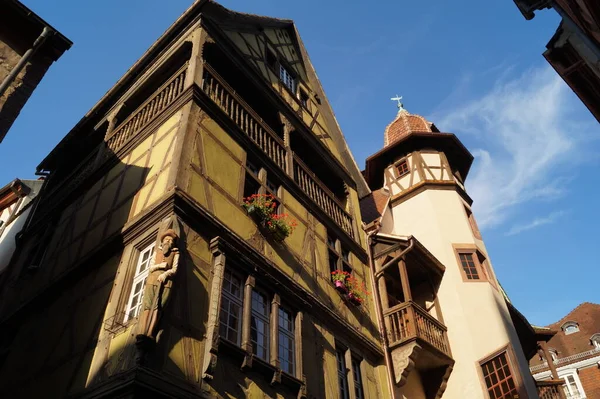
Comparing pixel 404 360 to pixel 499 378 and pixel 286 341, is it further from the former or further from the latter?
pixel 286 341

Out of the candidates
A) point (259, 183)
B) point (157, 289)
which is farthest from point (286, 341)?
point (259, 183)

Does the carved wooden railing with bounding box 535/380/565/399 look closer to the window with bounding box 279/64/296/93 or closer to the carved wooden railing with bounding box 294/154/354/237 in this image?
the carved wooden railing with bounding box 294/154/354/237

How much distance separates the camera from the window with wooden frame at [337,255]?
1202 cm

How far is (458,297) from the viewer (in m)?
14.3

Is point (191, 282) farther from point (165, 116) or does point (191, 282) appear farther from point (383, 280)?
point (383, 280)

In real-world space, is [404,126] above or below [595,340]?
above

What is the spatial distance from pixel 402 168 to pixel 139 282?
14.5 metres

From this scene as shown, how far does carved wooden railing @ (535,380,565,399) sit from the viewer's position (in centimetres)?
1501

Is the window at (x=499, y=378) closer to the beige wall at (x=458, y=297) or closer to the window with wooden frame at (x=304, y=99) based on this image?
the beige wall at (x=458, y=297)

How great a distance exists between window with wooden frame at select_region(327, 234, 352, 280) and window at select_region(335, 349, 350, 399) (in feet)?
7.47

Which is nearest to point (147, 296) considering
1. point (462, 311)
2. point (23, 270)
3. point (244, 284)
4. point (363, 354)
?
point (244, 284)

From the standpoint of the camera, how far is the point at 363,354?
10867 mm

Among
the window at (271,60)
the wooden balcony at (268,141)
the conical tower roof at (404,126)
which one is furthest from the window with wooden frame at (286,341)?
the conical tower roof at (404,126)

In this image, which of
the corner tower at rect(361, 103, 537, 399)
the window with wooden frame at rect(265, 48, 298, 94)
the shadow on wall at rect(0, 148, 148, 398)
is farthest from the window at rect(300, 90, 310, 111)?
the shadow on wall at rect(0, 148, 148, 398)
